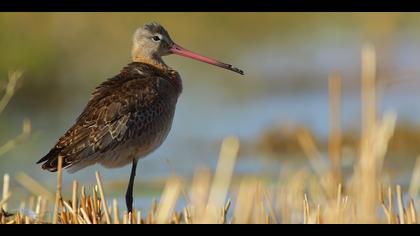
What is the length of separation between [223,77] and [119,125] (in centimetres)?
753

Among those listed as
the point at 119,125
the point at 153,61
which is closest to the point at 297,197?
the point at 119,125

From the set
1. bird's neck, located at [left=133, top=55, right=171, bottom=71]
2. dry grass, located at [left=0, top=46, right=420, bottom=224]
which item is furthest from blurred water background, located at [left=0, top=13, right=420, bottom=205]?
dry grass, located at [left=0, top=46, right=420, bottom=224]

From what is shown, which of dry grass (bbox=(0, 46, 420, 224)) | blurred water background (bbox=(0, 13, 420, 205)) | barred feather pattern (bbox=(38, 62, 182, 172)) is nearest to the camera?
dry grass (bbox=(0, 46, 420, 224))

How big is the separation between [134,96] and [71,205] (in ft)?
5.69

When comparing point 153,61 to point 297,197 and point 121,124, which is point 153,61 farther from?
point 297,197

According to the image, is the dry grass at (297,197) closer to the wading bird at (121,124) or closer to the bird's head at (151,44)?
the wading bird at (121,124)

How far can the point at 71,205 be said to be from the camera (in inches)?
229

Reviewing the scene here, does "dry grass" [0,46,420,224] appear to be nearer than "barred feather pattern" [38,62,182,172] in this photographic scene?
Yes

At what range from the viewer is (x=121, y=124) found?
23.9ft

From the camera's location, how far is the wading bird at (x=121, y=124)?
7.11 m

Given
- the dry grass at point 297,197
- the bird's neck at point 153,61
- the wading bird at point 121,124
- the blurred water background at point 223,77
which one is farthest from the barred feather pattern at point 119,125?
the blurred water background at point 223,77

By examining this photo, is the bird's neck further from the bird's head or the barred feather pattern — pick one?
the barred feather pattern

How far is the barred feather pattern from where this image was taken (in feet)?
23.3
